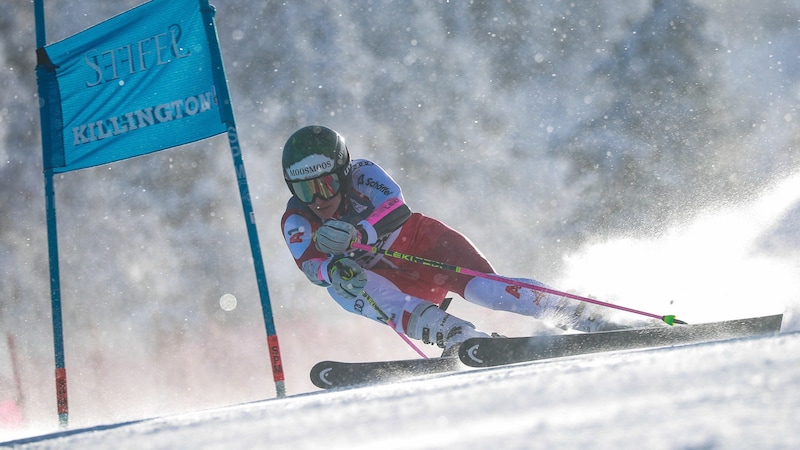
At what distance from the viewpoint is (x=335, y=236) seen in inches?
187

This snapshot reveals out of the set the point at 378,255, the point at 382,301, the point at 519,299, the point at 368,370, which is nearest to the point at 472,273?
the point at 519,299

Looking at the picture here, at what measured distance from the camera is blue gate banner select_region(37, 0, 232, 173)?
6344mm

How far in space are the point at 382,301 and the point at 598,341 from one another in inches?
66.2

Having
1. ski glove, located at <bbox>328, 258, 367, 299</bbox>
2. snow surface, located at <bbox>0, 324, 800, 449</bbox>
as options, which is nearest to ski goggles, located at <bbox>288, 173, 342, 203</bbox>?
ski glove, located at <bbox>328, 258, 367, 299</bbox>

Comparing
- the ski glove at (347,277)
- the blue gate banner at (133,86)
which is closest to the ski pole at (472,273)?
the ski glove at (347,277)

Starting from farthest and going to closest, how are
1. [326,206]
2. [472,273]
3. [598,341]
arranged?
[326,206]
[472,273]
[598,341]

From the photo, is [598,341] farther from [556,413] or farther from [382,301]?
[556,413]

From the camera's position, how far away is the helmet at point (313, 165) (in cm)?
516

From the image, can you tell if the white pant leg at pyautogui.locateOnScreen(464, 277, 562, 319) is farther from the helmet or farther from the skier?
the helmet

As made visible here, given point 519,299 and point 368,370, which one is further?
point 519,299

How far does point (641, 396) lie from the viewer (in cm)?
145

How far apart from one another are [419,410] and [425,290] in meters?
3.70

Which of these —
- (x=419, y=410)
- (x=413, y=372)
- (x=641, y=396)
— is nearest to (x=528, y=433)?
(x=641, y=396)

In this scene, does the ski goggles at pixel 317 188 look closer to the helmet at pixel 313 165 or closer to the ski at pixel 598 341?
the helmet at pixel 313 165
